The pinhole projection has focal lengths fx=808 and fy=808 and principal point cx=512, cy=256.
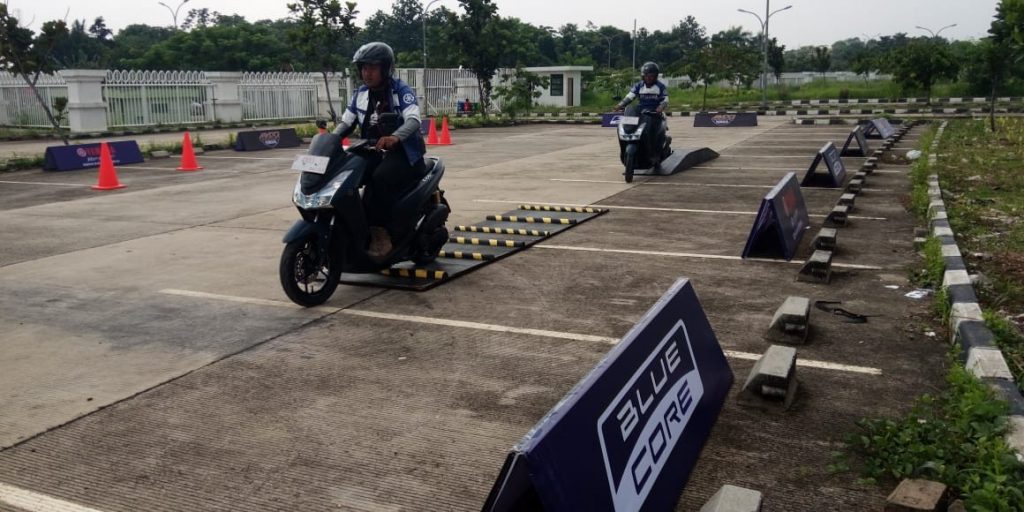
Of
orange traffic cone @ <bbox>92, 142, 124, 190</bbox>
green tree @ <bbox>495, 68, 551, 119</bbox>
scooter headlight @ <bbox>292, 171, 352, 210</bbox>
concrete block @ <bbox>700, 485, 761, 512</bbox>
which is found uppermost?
green tree @ <bbox>495, 68, 551, 119</bbox>

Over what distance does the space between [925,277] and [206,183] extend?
1158cm

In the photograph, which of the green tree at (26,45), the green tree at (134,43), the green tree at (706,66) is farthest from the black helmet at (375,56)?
the green tree at (134,43)

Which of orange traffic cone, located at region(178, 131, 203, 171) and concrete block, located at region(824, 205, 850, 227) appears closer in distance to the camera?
concrete block, located at region(824, 205, 850, 227)

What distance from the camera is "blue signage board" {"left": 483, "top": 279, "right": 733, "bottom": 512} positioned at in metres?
2.26

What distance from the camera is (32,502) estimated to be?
3.33m

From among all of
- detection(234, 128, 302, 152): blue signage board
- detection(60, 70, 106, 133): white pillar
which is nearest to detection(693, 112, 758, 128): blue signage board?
detection(234, 128, 302, 152): blue signage board

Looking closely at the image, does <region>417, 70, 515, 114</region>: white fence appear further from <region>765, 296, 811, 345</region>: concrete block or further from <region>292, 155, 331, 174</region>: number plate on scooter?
<region>765, 296, 811, 345</region>: concrete block

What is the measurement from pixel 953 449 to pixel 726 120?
26.4 meters

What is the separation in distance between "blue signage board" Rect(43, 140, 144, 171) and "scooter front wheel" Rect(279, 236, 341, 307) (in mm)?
11651

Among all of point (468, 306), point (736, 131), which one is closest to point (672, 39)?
point (736, 131)

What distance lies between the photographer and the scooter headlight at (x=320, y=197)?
234 inches

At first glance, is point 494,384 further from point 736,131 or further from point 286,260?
point 736,131

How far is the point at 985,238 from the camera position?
7.85 m

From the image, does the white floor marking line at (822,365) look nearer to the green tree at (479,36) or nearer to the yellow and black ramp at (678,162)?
the yellow and black ramp at (678,162)
